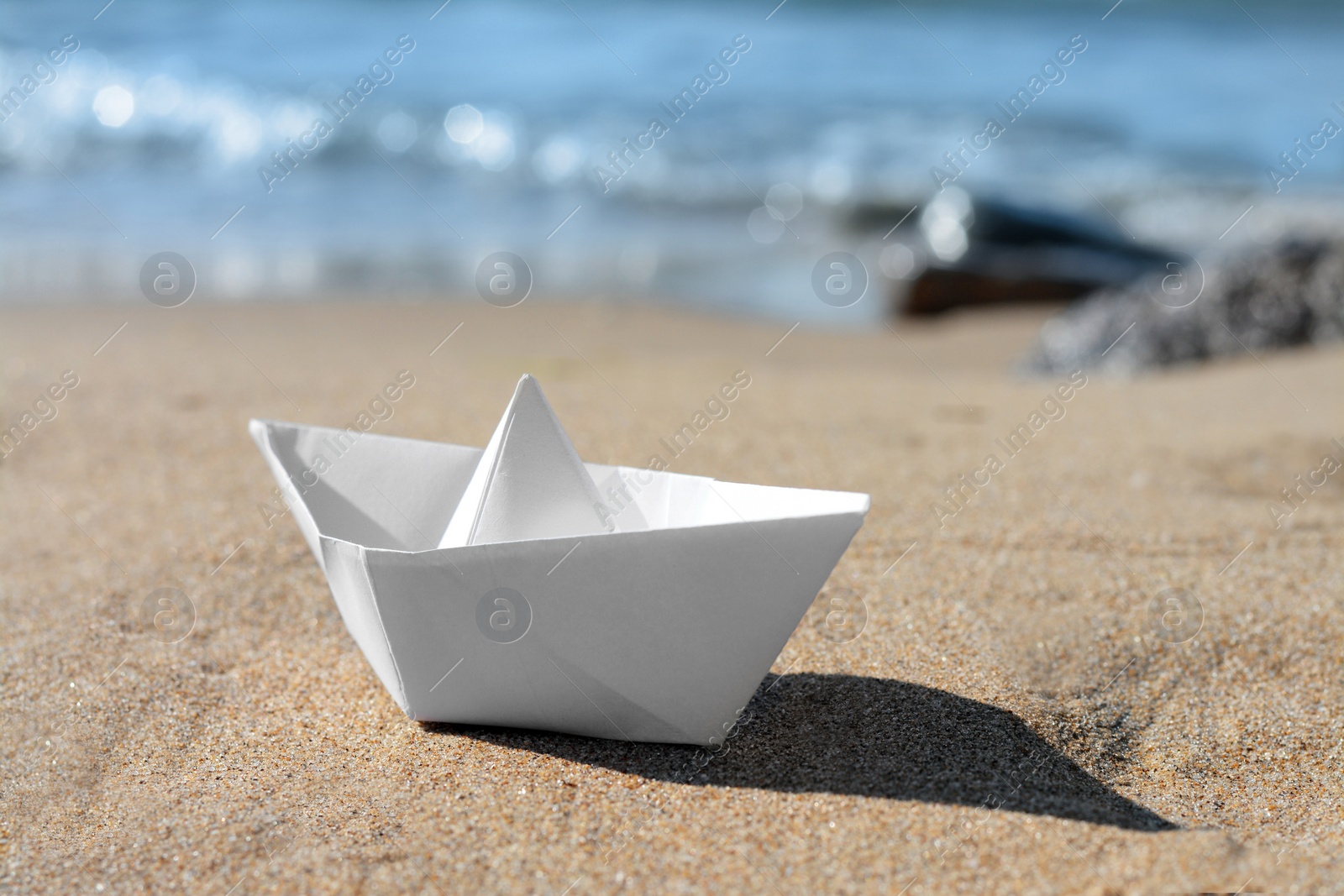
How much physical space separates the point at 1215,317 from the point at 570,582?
5.16 m

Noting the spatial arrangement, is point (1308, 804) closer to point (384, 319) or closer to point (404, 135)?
point (384, 319)

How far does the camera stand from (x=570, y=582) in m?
1.73

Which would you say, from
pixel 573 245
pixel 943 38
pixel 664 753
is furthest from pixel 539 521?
pixel 943 38

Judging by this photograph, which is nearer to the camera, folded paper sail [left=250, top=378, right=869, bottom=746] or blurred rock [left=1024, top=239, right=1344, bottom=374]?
folded paper sail [left=250, top=378, right=869, bottom=746]

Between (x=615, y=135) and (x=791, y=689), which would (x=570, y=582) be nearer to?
(x=791, y=689)

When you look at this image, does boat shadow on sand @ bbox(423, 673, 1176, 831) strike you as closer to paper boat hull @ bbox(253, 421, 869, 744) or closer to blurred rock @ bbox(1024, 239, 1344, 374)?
paper boat hull @ bbox(253, 421, 869, 744)

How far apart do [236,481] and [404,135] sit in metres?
10.2

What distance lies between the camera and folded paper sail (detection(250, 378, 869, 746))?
5.60 ft

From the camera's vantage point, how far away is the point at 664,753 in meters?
1.92

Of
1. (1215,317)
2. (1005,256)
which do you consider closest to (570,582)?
(1215,317)

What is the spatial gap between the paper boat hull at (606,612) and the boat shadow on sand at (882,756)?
0.05 metres

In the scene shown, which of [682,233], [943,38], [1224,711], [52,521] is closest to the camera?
[1224,711]

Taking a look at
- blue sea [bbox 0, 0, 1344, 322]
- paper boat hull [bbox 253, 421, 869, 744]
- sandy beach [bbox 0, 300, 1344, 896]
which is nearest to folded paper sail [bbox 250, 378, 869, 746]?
paper boat hull [bbox 253, 421, 869, 744]

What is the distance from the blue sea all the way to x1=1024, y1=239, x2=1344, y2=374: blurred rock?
90 cm
